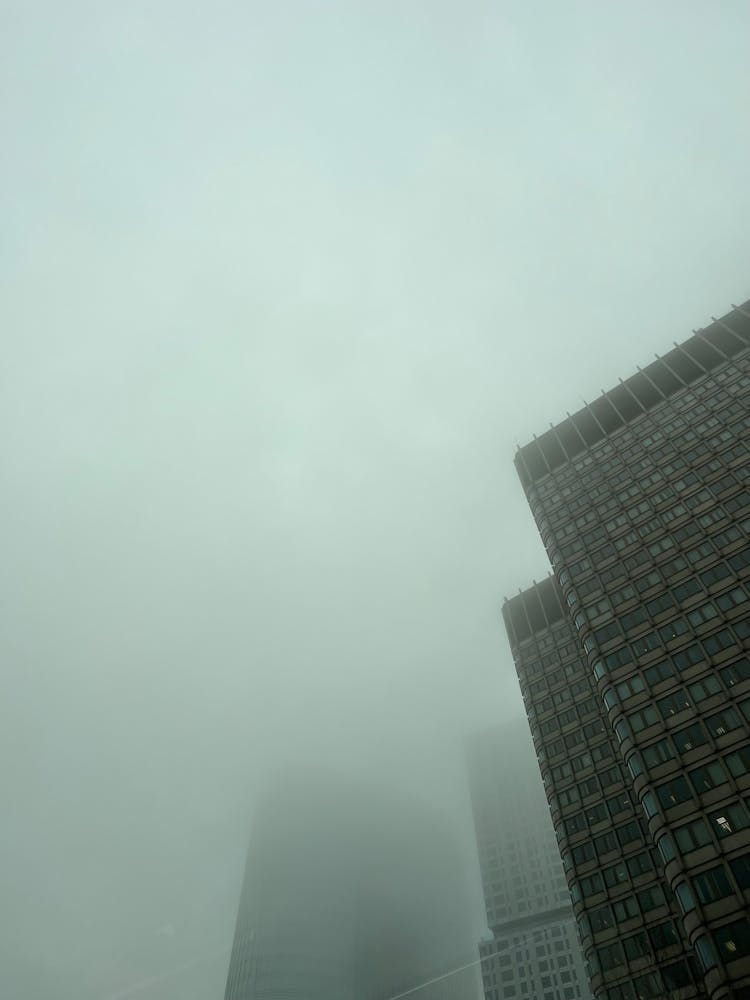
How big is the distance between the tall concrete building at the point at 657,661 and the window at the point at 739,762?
11cm

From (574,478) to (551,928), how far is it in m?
136

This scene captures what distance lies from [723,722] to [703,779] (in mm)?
4776

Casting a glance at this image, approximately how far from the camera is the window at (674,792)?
188 feet

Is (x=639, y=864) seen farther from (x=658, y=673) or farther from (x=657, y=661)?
(x=657, y=661)

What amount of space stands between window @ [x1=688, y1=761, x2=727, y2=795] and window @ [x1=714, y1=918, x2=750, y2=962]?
9224mm

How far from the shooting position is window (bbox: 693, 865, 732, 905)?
5150cm

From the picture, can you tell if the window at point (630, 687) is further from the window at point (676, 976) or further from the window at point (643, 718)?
the window at point (676, 976)

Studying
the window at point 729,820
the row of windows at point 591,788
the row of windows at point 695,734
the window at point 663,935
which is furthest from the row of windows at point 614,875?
the window at point 729,820

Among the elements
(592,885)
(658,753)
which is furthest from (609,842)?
(658,753)

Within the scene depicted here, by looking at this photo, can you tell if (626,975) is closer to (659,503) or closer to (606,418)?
(659,503)

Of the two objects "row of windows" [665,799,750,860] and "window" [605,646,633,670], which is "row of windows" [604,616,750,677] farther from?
"row of windows" [665,799,750,860]

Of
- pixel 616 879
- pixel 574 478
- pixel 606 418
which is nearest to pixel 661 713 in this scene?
pixel 616 879

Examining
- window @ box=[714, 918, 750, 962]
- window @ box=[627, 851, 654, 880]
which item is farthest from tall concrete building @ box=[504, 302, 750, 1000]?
window @ box=[627, 851, 654, 880]

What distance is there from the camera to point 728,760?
56406 mm
